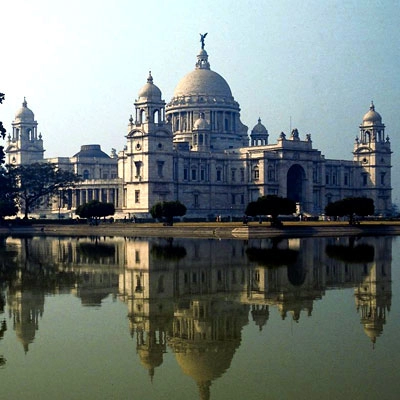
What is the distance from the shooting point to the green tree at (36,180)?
106m

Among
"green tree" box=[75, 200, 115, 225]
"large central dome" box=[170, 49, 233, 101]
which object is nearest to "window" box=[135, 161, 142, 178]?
"green tree" box=[75, 200, 115, 225]

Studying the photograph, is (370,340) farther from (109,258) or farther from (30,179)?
(30,179)

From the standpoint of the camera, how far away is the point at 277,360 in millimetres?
19047

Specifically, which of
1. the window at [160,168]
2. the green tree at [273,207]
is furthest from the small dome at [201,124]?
the green tree at [273,207]

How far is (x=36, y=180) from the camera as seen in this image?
107 m

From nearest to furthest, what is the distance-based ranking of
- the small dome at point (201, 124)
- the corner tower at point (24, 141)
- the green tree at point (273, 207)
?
the green tree at point (273, 207)
the small dome at point (201, 124)
the corner tower at point (24, 141)

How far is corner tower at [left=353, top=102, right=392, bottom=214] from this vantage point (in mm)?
137125

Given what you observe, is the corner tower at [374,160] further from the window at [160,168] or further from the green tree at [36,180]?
the green tree at [36,180]

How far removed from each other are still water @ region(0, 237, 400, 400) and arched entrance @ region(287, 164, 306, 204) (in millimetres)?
81901

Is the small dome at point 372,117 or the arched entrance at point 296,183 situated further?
the small dome at point 372,117

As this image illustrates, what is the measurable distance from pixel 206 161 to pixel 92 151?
29.8 m

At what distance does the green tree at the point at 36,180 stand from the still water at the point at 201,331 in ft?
217

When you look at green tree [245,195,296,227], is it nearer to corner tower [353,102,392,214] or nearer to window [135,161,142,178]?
window [135,161,142,178]

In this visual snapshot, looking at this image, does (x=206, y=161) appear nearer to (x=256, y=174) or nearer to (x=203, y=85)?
(x=256, y=174)
